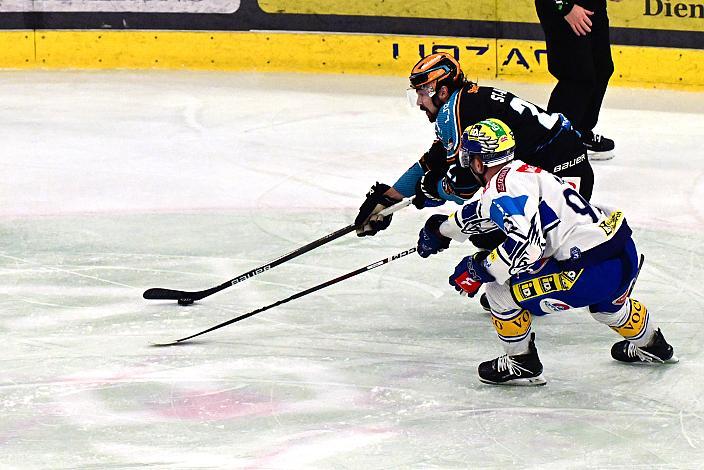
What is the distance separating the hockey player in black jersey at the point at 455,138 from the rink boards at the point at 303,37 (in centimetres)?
402

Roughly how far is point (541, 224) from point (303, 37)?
5.89 m

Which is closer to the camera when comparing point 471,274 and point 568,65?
point 471,274

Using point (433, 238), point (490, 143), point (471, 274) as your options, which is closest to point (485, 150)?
point (490, 143)

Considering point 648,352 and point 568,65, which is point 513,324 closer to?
point 648,352

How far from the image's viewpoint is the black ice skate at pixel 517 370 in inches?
162

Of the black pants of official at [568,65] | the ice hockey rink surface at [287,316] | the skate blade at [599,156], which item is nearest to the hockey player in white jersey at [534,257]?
the ice hockey rink surface at [287,316]

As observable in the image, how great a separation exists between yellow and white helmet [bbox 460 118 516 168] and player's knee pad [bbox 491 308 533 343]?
0.47 meters

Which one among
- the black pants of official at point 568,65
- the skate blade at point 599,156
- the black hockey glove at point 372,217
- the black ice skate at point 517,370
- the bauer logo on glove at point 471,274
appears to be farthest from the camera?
the skate blade at point 599,156

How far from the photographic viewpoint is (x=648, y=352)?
427cm

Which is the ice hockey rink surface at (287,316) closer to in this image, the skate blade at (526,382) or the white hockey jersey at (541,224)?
the skate blade at (526,382)

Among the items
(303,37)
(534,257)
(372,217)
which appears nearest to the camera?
(534,257)

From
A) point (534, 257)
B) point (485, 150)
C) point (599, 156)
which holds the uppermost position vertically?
point (485, 150)

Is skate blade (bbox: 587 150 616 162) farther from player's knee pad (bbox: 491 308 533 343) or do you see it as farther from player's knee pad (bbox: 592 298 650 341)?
player's knee pad (bbox: 491 308 533 343)

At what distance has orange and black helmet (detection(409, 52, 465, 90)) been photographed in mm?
4621
